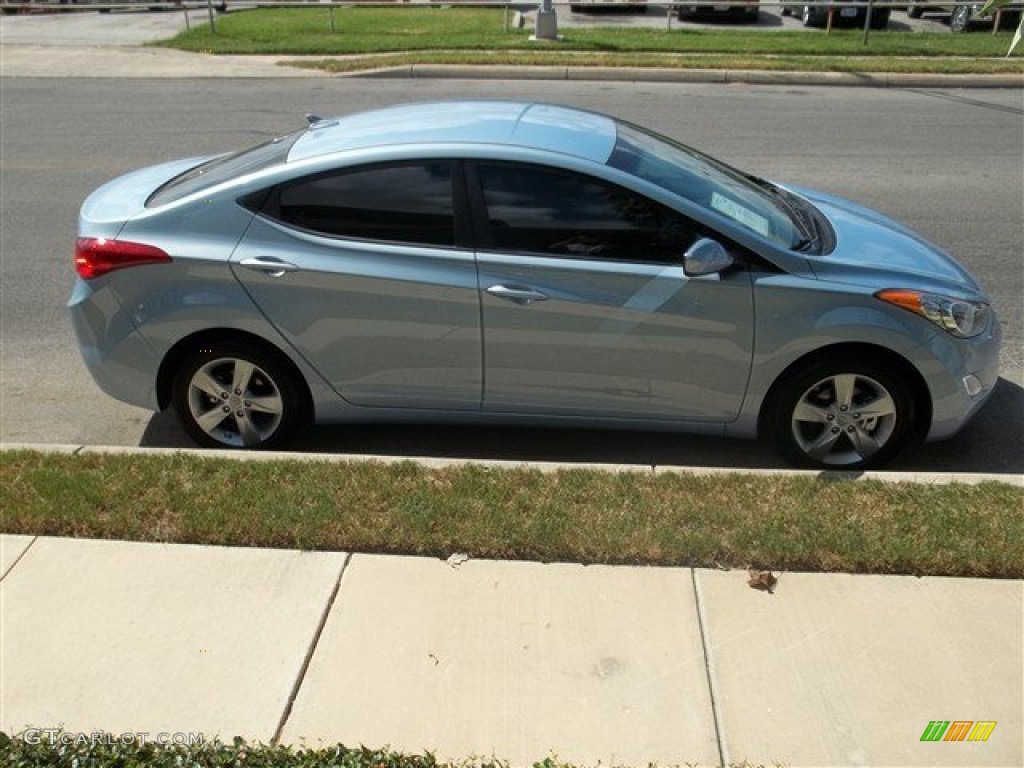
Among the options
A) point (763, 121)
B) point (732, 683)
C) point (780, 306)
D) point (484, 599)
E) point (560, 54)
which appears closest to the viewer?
point (732, 683)

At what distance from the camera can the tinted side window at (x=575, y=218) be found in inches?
195

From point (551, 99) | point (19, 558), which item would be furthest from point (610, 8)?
point (19, 558)

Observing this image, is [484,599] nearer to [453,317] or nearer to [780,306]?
[453,317]

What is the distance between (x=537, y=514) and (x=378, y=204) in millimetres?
1659

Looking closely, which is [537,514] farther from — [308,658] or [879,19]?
[879,19]

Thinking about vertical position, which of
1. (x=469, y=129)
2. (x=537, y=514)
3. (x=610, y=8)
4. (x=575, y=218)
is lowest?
(x=537, y=514)

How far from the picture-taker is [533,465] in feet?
16.4

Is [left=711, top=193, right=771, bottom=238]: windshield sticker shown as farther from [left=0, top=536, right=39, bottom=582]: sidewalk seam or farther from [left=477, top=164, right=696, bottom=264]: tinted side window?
[left=0, top=536, right=39, bottom=582]: sidewalk seam

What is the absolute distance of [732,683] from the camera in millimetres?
3668

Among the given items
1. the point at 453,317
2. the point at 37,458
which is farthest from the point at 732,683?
the point at 37,458

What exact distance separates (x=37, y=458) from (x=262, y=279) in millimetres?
1328

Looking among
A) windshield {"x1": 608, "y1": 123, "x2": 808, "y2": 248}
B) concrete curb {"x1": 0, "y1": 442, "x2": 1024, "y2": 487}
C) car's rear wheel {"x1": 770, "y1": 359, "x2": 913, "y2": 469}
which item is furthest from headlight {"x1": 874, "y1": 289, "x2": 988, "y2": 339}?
concrete curb {"x1": 0, "y1": 442, "x2": 1024, "y2": 487}

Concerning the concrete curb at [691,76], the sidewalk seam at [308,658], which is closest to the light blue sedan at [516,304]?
the sidewalk seam at [308,658]

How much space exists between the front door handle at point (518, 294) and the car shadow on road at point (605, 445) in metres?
0.91
